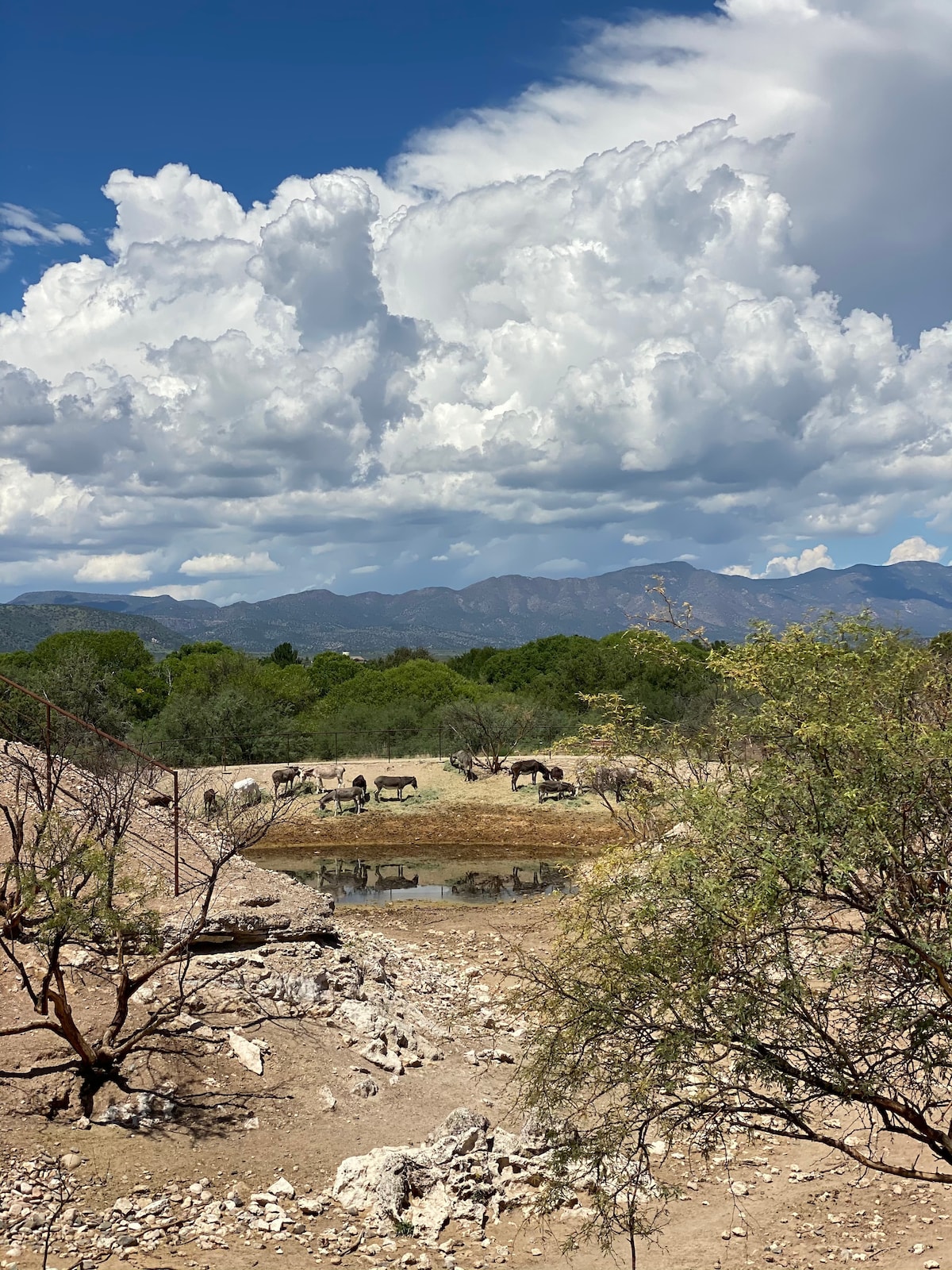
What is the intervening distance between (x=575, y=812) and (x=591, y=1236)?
77.0ft

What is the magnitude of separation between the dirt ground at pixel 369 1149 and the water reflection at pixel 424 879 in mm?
10380

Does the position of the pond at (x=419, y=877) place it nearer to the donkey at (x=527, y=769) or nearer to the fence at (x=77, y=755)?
the donkey at (x=527, y=769)

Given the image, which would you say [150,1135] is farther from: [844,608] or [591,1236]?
[844,608]

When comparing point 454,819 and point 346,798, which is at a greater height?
point 346,798

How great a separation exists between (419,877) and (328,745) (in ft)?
64.2

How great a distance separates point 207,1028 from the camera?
1052 cm

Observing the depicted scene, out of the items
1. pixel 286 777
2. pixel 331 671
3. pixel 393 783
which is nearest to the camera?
pixel 393 783

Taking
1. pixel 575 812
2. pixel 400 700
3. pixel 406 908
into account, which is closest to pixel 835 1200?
pixel 406 908

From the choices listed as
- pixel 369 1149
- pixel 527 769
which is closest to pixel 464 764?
pixel 527 769

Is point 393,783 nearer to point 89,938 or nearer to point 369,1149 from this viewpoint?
point 89,938

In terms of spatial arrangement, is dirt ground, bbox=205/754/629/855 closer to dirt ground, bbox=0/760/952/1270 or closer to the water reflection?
the water reflection

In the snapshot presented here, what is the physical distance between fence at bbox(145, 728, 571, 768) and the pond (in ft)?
43.1

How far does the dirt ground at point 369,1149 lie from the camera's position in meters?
7.97

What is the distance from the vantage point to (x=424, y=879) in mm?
25484
